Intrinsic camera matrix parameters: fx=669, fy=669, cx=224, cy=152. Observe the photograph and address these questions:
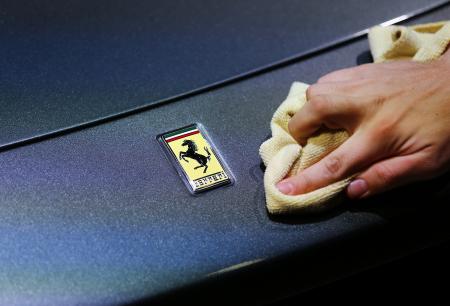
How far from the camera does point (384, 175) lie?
0.80 m

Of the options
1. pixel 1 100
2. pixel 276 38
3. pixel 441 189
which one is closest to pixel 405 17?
pixel 276 38

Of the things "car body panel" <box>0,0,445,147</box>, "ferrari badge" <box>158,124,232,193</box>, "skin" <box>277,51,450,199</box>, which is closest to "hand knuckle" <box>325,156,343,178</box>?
"skin" <box>277,51,450,199</box>

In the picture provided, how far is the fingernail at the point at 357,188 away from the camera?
80cm

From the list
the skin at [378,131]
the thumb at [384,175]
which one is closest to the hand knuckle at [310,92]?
the skin at [378,131]

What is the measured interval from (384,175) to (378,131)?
2.1 inches

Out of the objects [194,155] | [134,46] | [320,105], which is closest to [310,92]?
[320,105]

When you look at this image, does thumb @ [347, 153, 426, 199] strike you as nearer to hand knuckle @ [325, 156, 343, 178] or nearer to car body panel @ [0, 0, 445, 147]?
hand knuckle @ [325, 156, 343, 178]

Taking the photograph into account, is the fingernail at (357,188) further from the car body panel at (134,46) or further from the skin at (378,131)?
the car body panel at (134,46)

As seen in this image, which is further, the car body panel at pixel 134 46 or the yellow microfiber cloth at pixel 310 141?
the car body panel at pixel 134 46

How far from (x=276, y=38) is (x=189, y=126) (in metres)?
0.22

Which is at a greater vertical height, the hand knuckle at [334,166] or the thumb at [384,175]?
the hand knuckle at [334,166]

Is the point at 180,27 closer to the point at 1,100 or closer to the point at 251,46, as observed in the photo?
the point at 251,46

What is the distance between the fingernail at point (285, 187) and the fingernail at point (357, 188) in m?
0.07

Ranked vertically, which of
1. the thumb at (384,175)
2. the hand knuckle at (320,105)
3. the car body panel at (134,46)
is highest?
the car body panel at (134,46)
